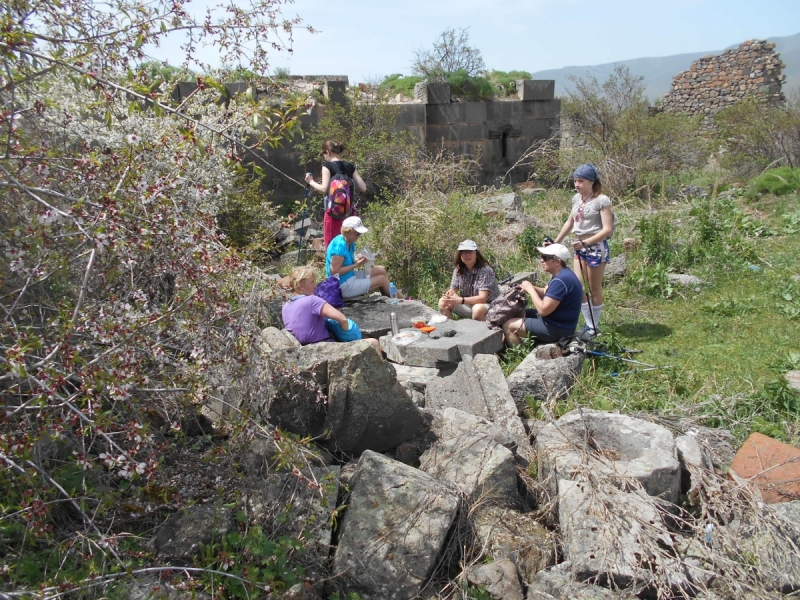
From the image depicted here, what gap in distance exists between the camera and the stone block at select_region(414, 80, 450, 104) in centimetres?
1398

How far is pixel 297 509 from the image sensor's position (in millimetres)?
3281

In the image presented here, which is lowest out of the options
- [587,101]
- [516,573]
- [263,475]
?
[516,573]

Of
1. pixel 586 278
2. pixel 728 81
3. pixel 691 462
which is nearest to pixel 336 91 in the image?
pixel 586 278

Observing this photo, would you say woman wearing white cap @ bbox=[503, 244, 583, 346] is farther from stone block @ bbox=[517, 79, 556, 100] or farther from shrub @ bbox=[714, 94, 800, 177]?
stone block @ bbox=[517, 79, 556, 100]

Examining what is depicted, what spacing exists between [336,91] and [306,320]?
24.9 ft

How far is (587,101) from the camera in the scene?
48.5ft

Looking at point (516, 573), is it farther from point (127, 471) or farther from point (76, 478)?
point (76, 478)

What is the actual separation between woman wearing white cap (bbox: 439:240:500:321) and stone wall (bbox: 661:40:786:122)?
653 inches

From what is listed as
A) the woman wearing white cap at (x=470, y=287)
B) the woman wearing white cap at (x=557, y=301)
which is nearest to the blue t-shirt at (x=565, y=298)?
the woman wearing white cap at (x=557, y=301)

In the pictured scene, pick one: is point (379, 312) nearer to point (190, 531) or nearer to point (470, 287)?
point (470, 287)

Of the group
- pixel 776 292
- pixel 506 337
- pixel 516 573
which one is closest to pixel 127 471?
A: pixel 516 573

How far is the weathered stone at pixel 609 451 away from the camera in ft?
11.6

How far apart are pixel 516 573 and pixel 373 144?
925 cm

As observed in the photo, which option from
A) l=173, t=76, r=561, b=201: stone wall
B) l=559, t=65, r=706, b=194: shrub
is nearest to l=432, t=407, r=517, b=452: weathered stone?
l=173, t=76, r=561, b=201: stone wall
